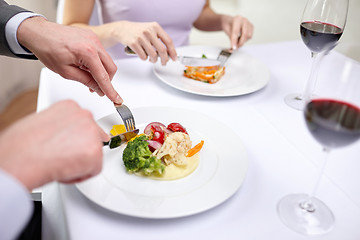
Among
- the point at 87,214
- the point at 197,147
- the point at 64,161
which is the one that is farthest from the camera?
the point at 197,147

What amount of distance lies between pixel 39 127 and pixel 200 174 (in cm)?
36

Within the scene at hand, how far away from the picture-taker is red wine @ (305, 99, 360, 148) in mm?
593

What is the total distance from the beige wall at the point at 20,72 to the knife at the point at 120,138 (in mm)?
2156

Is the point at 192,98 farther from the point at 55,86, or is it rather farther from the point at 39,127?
the point at 39,127

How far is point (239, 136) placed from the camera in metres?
0.95

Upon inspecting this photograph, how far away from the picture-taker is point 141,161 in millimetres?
724

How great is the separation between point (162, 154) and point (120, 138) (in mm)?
126

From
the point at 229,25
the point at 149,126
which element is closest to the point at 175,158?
the point at 149,126

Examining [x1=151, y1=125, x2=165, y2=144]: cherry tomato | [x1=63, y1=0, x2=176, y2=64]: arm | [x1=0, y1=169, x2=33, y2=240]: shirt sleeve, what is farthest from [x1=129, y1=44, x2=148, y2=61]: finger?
[x1=0, y1=169, x2=33, y2=240]: shirt sleeve

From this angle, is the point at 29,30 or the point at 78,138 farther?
the point at 29,30

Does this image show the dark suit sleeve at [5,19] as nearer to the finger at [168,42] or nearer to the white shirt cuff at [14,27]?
the white shirt cuff at [14,27]

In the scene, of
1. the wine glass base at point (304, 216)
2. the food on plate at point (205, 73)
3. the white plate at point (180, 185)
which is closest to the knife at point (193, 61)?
the food on plate at point (205, 73)

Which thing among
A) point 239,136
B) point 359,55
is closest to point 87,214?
point 239,136

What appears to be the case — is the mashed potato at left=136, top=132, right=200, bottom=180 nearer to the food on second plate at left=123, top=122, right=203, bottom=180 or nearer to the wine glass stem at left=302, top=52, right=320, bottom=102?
the food on second plate at left=123, top=122, right=203, bottom=180
